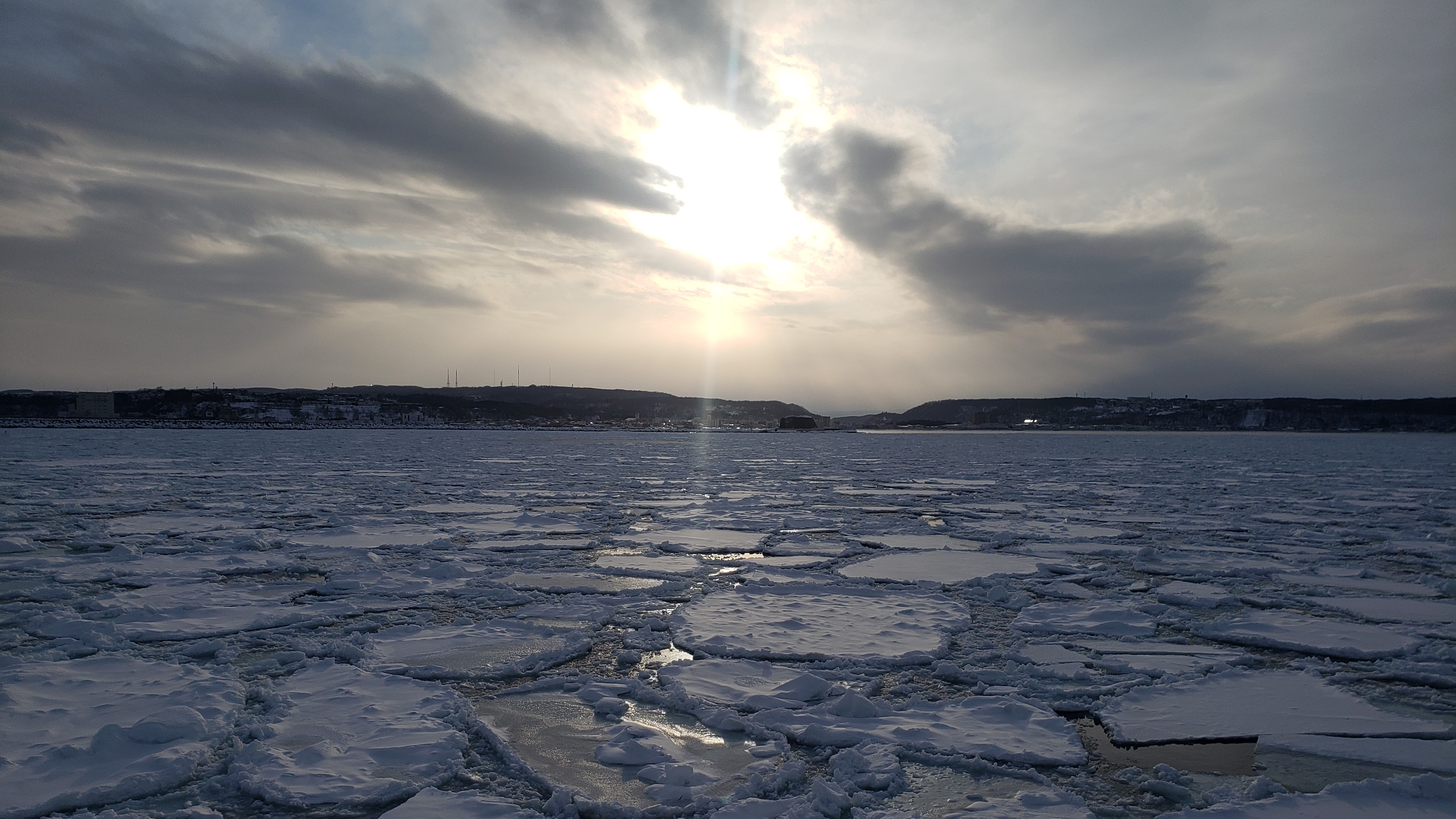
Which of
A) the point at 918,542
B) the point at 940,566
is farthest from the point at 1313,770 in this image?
the point at 918,542

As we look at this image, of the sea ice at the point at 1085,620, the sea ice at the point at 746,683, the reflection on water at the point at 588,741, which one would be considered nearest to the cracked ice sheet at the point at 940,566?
the sea ice at the point at 1085,620

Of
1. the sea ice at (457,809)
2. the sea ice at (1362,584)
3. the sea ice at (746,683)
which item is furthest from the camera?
the sea ice at (1362,584)

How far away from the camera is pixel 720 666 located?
3879 millimetres

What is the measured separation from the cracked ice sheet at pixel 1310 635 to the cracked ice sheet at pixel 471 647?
13.3 feet

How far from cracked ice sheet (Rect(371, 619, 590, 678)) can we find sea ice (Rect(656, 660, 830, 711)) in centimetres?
76

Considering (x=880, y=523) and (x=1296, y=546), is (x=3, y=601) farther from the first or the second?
(x=1296, y=546)

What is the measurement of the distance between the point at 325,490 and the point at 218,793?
11799 mm

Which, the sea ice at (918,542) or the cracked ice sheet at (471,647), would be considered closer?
the cracked ice sheet at (471,647)

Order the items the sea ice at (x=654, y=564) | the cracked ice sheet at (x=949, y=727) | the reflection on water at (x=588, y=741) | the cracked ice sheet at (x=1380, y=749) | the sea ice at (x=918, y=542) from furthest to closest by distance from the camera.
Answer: the sea ice at (x=918, y=542) → the sea ice at (x=654, y=564) → the cracked ice sheet at (x=949, y=727) → the cracked ice sheet at (x=1380, y=749) → the reflection on water at (x=588, y=741)

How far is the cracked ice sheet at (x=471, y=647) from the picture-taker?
3807mm

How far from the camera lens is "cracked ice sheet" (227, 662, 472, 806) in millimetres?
2516

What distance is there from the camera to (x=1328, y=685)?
141 inches

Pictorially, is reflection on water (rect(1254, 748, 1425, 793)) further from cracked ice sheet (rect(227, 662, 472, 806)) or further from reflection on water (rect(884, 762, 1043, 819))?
cracked ice sheet (rect(227, 662, 472, 806))

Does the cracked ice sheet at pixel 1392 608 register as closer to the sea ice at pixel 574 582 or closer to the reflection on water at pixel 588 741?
the reflection on water at pixel 588 741
